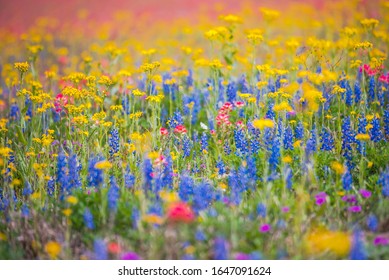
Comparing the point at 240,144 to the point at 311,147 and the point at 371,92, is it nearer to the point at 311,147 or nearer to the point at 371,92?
the point at 311,147

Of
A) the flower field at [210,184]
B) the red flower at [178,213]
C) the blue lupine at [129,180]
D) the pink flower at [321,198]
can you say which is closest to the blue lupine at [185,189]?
the flower field at [210,184]

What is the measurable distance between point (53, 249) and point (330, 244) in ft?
4.63

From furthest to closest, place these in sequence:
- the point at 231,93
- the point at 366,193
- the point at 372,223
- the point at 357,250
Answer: the point at 231,93 < the point at 366,193 < the point at 372,223 < the point at 357,250

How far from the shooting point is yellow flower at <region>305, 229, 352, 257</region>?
2500 mm

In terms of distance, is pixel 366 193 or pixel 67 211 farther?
pixel 366 193

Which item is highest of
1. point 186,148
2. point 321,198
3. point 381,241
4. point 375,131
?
point 375,131

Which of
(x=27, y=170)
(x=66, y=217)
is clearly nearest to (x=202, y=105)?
(x=27, y=170)

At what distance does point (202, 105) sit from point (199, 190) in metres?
2.22

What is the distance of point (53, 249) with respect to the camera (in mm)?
2641

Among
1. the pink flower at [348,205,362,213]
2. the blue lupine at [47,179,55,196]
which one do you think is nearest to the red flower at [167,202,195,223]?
the pink flower at [348,205,362,213]

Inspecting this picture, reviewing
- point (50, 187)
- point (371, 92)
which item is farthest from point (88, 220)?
point (371, 92)

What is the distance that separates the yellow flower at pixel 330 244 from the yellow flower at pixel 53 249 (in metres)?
1.30

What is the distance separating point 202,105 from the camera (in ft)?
17.2
